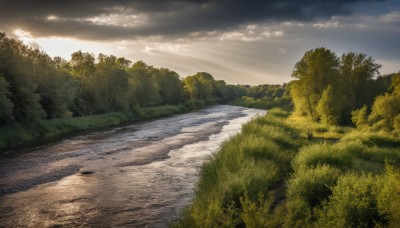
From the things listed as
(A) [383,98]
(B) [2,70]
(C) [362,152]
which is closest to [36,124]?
(B) [2,70]

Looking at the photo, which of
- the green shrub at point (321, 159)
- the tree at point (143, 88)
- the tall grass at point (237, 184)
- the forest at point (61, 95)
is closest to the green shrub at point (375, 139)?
the tall grass at point (237, 184)

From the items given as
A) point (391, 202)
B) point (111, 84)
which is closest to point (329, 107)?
point (391, 202)

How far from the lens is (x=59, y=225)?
594 inches

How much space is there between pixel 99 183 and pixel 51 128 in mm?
28694

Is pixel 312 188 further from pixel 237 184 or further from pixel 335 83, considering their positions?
pixel 335 83

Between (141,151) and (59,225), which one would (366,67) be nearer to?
(141,151)

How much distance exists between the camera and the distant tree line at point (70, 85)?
43.9m

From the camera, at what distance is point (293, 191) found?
51.4 ft

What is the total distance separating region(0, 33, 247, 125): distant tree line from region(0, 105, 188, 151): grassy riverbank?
4.84 ft

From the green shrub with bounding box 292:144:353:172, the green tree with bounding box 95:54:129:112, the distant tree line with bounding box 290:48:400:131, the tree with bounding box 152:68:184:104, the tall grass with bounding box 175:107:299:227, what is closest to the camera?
the tall grass with bounding box 175:107:299:227

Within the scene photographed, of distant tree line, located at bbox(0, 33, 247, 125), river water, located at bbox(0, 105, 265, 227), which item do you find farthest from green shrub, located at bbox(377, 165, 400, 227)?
distant tree line, located at bbox(0, 33, 247, 125)

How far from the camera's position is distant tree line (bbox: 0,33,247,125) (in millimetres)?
43938

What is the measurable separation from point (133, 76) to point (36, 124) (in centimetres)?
5180

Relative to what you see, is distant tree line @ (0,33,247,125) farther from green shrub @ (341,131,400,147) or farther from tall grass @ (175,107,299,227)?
green shrub @ (341,131,400,147)
